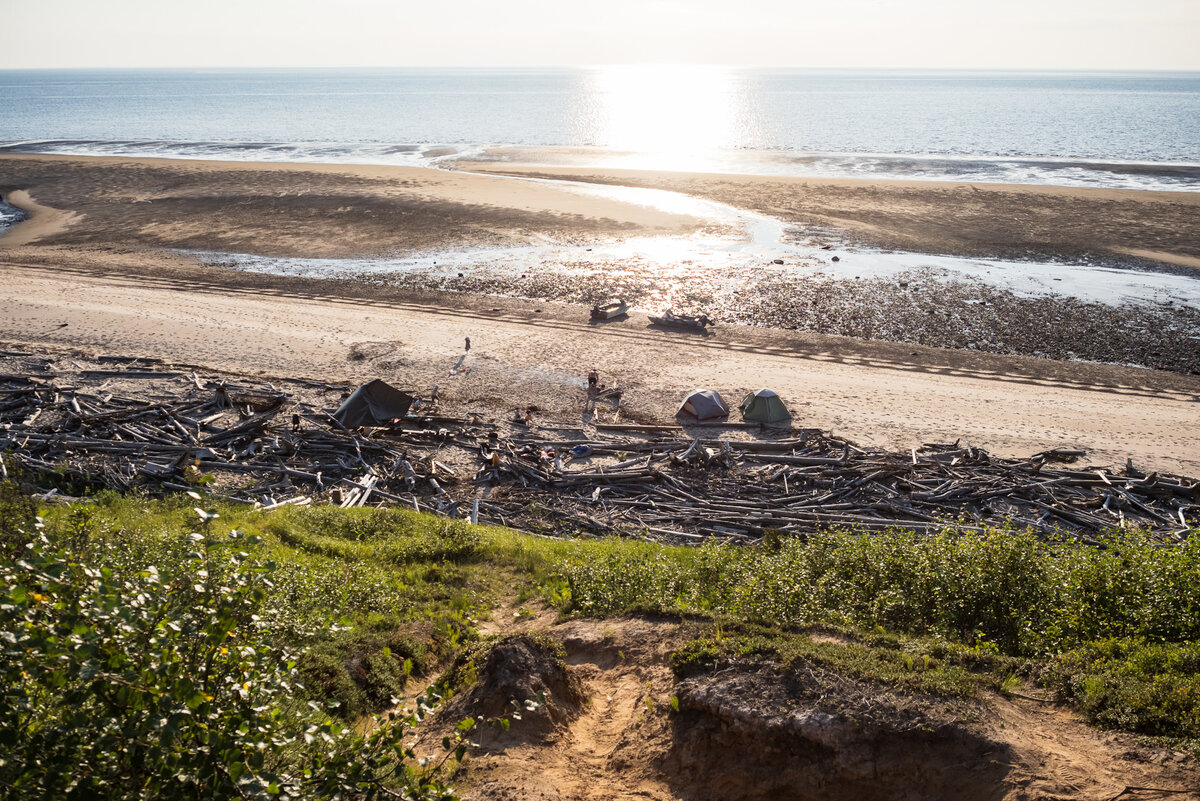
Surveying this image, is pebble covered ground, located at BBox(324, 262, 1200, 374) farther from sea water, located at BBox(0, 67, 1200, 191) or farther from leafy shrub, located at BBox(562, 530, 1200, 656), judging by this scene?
sea water, located at BBox(0, 67, 1200, 191)

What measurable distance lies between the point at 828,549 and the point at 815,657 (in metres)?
4.36

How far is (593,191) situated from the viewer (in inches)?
1938

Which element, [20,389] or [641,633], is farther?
[20,389]

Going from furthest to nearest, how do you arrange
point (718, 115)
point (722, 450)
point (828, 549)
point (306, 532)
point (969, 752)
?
point (718, 115) → point (722, 450) → point (306, 532) → point (828, 549) → point (969, 752)

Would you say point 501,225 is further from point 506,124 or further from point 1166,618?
point 506,124

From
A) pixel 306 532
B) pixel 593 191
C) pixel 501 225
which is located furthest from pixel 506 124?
pixel 306 532

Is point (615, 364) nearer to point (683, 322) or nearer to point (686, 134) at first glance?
point (683, 322)

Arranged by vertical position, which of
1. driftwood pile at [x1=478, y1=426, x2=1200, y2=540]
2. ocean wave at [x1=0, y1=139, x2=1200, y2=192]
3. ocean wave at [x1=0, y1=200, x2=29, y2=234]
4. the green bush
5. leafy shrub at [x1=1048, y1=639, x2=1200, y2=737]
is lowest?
driftwood pile at [x1=478, y1=426, x2=1200, y2=540]

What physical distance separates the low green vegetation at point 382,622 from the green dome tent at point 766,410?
5823 mm

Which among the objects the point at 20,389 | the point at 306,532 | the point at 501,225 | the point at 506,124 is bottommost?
the point at 306,532

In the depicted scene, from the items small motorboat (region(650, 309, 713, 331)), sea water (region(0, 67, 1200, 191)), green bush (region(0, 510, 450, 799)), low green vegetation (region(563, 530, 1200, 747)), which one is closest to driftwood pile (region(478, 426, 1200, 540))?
low green vegetation (region(563, 530, 1200, 747))

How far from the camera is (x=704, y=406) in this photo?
19469 mm

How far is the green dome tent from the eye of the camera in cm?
1917

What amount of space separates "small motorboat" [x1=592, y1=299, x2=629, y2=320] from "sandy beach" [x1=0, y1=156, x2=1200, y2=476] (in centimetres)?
48
